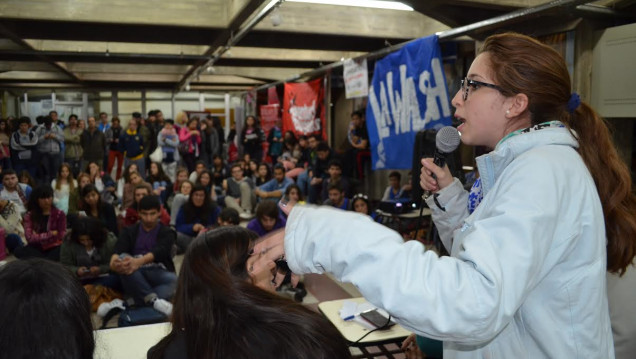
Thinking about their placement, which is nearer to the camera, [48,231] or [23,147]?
[48,231]

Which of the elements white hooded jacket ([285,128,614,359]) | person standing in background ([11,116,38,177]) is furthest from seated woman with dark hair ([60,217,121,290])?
person standing in background ([11,116,38,177])

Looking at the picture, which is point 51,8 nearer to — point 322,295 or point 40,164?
point 322,295

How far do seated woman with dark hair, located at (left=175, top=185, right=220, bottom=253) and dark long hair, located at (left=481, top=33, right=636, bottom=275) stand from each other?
5.11 metres

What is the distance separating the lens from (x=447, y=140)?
66.8 inches

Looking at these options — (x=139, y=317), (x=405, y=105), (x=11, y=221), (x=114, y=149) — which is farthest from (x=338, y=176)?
(x=114, y=149)

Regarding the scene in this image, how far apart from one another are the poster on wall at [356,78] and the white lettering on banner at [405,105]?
0.26 m

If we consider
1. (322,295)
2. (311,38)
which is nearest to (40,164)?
(311,38)

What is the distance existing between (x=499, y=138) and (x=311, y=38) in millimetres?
5924

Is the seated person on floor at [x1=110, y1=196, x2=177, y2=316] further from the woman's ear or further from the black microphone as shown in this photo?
the woman's ear

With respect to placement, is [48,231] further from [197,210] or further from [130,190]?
[130,190]

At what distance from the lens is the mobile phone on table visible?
240cm

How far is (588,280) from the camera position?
0.94m

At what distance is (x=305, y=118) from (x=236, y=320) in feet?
26.6

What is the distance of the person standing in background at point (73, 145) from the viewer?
11430mm
